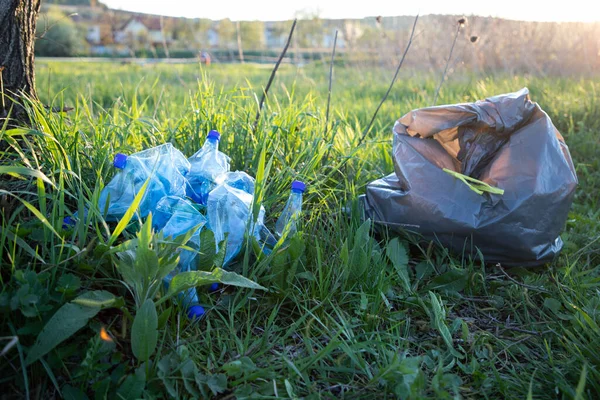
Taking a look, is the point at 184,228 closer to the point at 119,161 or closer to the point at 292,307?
the point at 119,161

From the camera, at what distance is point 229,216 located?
1702mm

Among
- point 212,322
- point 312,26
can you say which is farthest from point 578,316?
point 312,26

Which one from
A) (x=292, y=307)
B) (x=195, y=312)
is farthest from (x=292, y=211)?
(x=195, y=312)

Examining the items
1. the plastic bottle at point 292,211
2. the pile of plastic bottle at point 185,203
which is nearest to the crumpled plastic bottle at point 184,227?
the pile of plastic bottle at point 185,203

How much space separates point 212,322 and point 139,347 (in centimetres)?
35

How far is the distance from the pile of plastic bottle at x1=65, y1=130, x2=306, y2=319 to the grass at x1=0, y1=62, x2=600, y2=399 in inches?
3.3

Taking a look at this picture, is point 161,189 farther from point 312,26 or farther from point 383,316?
point 312,26

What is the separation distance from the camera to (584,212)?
2.66m

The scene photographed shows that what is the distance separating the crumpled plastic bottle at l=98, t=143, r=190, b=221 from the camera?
5.46 ft

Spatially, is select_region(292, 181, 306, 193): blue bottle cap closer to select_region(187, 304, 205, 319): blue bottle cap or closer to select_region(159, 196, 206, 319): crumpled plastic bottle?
select_region(159, 196, 206, 319): crumpled plastic bottle

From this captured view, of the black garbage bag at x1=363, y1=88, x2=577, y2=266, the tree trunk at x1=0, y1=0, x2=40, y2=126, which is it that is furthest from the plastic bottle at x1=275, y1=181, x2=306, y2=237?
the tree trunk at x1=0, y1=0, x2=40, y2=126

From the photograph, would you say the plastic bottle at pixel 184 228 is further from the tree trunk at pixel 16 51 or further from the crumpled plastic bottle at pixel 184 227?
the tree trunk at pixel 16 51

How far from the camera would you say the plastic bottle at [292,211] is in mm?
1735

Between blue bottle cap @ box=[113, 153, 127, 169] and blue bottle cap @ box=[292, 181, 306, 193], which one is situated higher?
blue bottle cap @ box=[113, 153, 127, 169]
